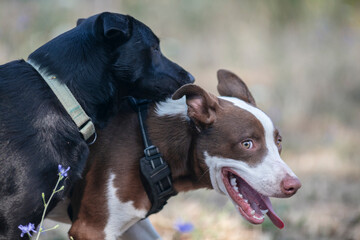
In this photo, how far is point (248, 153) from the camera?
2.96m

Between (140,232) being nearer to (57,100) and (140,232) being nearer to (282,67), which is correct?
(57,100)

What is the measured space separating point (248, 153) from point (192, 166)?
367mm

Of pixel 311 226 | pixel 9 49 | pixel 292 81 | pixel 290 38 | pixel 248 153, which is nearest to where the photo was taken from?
pixel 248 153

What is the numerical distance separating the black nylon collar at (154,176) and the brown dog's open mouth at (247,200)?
1.08 feet

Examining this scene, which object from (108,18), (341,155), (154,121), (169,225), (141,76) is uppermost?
(108,18)

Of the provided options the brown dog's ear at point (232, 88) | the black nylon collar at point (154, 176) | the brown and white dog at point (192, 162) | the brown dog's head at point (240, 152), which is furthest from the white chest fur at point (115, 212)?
the brown dog's ear at point (232, 88)

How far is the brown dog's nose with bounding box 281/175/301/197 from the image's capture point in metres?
2.85

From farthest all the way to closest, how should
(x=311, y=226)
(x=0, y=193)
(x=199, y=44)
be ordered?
(x=199, y=44) < (x=311, y=226) < (x=0, y=193)

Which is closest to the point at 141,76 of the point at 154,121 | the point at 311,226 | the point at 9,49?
the point at 154,121

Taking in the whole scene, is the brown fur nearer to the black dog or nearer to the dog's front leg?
the black dog

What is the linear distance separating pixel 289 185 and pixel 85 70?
50.3 inches

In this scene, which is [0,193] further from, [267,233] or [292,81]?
[292,81]

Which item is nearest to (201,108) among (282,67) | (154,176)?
(154,176)

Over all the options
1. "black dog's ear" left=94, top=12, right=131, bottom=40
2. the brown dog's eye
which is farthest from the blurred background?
"black dog's ear" left=94, top=12, right=131, bottom=40
